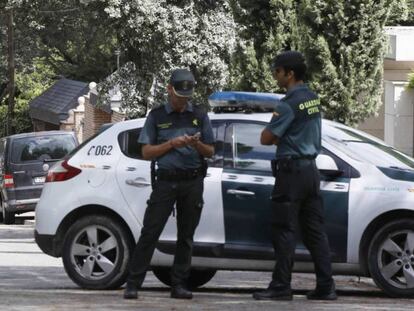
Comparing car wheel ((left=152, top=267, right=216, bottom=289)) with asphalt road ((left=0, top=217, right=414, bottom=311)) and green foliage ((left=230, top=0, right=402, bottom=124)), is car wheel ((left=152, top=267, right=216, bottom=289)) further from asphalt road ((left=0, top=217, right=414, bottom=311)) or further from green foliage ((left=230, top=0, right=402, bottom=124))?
green foliage ((left=230, top=0, right=402, bottom=124))

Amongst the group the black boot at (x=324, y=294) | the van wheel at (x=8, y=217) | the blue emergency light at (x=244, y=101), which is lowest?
the van wheel at (x=8, y=217)

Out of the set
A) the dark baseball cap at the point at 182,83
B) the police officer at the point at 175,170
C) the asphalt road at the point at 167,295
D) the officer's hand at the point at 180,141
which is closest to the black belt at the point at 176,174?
the police officer at the point at 175,170

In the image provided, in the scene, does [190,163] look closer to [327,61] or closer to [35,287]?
[35,287]

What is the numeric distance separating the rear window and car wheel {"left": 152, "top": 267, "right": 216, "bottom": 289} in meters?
13.7

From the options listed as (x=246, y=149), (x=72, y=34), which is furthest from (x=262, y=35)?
(x=72, y=34)

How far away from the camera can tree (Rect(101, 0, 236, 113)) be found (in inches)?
1048

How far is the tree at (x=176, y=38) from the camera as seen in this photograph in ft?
87.3

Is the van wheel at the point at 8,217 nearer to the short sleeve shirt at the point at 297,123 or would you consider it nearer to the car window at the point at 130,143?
the car window at the point at 130,143

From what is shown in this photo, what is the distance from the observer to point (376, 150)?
10594mm

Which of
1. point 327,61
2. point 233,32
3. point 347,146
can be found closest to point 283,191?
point 347,146

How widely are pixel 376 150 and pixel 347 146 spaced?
0.32 metres

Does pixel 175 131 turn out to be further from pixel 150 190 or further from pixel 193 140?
pixel 150 190

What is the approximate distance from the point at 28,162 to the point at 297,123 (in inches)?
647

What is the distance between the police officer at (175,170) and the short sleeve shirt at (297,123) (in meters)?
0.56
